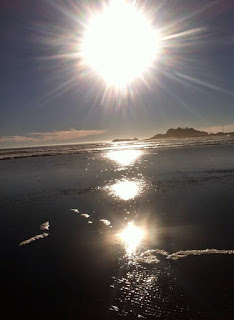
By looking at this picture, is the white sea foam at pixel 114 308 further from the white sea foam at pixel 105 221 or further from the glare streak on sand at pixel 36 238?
the white sea foam at pixel 105 221

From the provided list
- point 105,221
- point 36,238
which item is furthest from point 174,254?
point 36,238

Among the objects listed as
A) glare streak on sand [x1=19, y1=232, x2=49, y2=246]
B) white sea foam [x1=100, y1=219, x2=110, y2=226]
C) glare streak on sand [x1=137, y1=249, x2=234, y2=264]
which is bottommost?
white sea foam [x1=100, y1=219, x2=110, y2=226]

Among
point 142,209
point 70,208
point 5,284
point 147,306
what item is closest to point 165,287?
point 147,306

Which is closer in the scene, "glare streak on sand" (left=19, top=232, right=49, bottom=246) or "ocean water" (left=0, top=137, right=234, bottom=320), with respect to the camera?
"ocean water" (left=0, top=137, right=234, bottom=320)

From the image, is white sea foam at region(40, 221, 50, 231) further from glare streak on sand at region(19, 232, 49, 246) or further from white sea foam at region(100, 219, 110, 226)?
→ white sea foam at region(100, 219, 110, 226)

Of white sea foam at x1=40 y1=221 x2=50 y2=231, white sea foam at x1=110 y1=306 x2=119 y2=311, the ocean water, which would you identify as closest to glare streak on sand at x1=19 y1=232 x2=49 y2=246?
the ocean water

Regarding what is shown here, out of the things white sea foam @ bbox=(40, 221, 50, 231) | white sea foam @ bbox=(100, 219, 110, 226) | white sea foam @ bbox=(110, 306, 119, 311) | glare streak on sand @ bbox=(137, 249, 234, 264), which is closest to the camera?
Result: white sea foam @ bbox=(110, 306, 119, 311)

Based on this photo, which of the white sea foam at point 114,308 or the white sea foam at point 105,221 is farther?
the white sea foam at point 105,221

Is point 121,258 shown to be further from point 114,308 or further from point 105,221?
point 105,221

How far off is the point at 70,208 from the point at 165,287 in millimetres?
8042

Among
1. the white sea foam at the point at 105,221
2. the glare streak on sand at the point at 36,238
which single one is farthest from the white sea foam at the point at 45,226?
the white sea foam at the point at 105,221

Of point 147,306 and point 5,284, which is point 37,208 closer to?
point 5,284

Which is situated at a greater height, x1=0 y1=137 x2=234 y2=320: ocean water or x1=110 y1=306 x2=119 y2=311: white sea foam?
x1=110 y1=306 x2=119 y2=311: white sea foam

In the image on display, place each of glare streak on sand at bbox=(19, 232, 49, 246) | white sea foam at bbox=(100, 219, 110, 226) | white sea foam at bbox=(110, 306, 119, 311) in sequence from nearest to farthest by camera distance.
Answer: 1. white sea foam at bbox=(110, 306, 119, 311)
2. glare streak on sand at bbox=(19, 232, 49, 246)
3. white sea foam at bbox=(100, 219, 110, 226)
